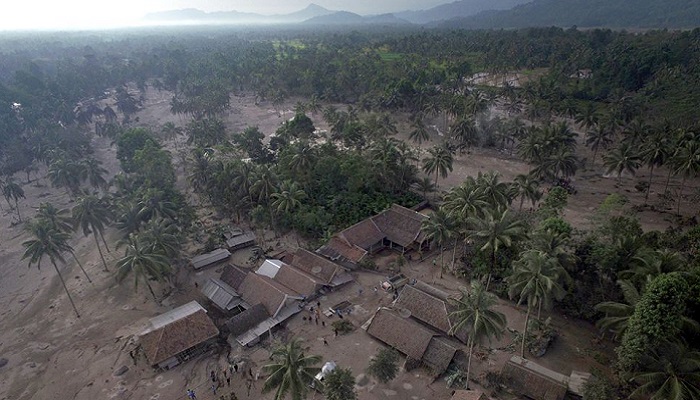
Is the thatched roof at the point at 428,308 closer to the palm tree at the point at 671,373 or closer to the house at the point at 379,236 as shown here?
the house at the point at 379,236

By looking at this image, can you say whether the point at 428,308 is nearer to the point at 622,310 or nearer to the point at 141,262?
the point at 622,310

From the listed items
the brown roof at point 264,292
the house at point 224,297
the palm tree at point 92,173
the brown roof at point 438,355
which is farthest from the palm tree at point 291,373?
the palm tree at point 92,173

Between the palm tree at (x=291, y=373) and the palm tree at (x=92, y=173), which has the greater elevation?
the palm tree at (x=291, y=373)

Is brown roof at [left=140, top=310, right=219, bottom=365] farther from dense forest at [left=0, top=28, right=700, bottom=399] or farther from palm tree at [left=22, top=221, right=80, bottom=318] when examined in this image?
palm tree at [left=22, top=221, right=80, bottom=318]

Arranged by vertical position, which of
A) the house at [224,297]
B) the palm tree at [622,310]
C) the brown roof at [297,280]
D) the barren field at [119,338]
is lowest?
the barren field at [119,338]

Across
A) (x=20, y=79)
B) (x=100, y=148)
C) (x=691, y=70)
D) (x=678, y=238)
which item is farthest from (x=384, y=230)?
(x=20, y=79)

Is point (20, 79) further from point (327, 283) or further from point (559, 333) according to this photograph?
point (559, 333)

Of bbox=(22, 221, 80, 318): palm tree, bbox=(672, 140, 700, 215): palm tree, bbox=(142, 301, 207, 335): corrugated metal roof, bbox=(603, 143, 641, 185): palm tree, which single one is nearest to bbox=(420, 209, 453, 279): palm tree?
bbox=(142, 301, 207, 335): corrugated metal roof
